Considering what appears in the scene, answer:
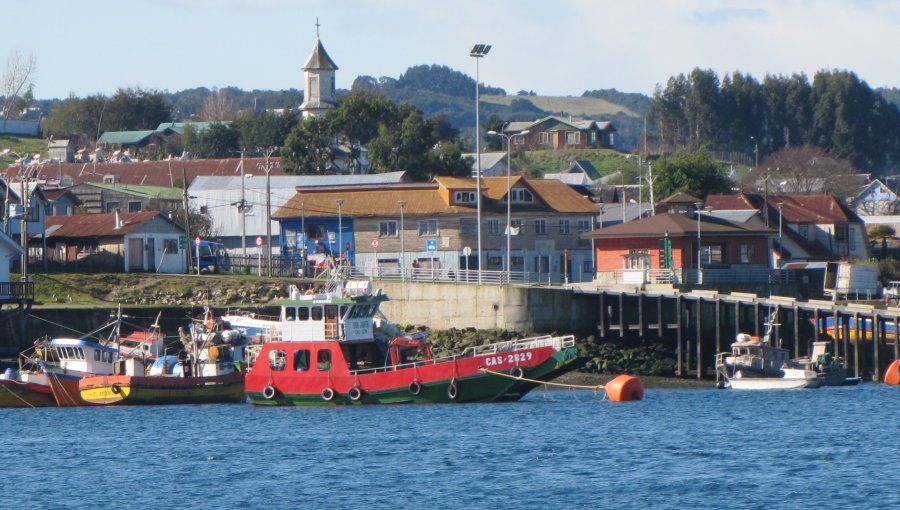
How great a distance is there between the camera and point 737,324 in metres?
65.1

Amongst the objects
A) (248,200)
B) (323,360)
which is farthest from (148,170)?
(323,360)

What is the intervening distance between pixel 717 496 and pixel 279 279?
47.7 meters

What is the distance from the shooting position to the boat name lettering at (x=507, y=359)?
54062 mm

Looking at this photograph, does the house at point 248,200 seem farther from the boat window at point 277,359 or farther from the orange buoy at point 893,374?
the orange buoy at point 893,374

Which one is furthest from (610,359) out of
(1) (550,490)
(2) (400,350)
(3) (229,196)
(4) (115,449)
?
(3) (229,196)

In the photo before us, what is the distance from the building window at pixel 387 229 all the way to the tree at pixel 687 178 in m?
27.9

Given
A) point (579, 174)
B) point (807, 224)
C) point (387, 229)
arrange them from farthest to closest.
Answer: point (579, 174) → point (807, 224) → point (387, 229)

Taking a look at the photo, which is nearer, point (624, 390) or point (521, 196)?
point (624, 390)

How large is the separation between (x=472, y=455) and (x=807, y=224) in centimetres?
5855

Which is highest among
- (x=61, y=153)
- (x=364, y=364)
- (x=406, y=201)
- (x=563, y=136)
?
(x=563, y=136)

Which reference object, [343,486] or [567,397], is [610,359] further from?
[343,486]

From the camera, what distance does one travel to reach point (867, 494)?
3594 centimetres

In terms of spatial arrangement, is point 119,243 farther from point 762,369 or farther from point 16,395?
point 762,369

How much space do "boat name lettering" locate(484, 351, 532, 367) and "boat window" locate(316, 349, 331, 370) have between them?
5353 mm
